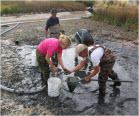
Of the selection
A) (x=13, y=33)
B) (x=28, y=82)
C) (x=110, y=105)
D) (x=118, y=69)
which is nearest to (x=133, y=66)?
(x=118, y=69)

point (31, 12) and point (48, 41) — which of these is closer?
point (48, 41)

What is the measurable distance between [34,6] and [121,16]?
30.5 feet

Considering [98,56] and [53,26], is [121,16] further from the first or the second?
[98,56]

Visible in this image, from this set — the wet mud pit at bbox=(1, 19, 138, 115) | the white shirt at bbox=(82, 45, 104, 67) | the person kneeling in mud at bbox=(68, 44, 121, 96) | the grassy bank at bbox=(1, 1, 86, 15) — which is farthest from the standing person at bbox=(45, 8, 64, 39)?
the grassy bank at bbox=(1, 1, 86, 15)

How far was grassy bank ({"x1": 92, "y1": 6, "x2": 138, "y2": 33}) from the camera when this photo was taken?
8986 millimetres

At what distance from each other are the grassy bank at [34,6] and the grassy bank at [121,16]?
20.6 feet

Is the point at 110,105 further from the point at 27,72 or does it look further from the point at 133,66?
Answer: the point at 27,72

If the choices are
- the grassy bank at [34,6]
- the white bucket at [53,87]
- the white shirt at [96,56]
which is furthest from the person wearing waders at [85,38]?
the grassy bank at [34,6]

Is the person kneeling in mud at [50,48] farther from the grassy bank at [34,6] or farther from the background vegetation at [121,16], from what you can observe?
the grassy bank at [34,6]

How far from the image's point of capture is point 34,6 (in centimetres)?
1506

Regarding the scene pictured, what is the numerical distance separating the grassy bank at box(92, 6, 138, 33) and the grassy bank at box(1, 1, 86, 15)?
629 cm

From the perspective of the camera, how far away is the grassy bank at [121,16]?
8.99m

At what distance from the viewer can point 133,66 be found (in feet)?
17.5

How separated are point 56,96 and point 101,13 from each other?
8992mm
